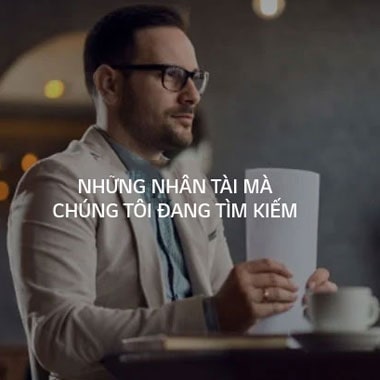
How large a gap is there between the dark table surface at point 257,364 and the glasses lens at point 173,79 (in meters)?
0.65

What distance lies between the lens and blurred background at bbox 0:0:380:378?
1597 mm

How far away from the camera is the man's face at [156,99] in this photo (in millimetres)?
1311

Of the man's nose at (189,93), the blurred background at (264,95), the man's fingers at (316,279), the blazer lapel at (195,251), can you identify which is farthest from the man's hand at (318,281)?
the blurred background at (264,95)

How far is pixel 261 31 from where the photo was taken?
1701mm

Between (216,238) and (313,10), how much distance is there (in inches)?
23.0

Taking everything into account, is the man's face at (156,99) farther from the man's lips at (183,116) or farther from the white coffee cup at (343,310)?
the white coffee cup at (343,310)

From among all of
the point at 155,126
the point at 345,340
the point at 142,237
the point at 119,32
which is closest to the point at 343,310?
the point at 345,340

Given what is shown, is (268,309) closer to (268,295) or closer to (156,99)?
(268,295)

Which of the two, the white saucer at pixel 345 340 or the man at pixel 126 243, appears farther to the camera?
the man at pixel 126 243

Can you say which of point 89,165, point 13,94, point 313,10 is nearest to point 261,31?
point 313,10

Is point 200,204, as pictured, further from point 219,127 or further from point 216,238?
point 219,127

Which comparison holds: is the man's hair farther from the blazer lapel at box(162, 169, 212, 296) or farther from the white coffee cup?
the white coffee cup

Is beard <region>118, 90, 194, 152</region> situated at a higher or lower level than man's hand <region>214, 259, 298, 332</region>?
higher

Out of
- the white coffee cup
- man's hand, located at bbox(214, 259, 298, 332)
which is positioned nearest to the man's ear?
man's hand, located at bbox(214, 259, 298, 332)
